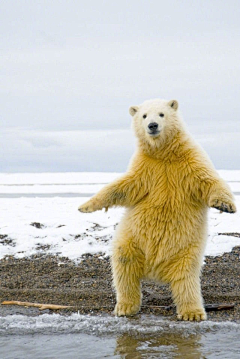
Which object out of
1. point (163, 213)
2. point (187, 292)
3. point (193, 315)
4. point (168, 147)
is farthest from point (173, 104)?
point (193, 315)


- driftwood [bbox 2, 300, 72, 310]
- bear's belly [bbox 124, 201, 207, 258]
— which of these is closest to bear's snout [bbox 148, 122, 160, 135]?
bear's belly [bbox 124, 201, 207, 258]

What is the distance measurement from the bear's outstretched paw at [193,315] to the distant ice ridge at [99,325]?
0.15 meters

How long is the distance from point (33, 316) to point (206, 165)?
2.42 metres

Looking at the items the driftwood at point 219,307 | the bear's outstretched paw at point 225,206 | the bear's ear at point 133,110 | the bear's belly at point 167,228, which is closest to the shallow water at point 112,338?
the driftwood at point 219,307

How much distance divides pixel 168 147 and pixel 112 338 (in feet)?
6.69

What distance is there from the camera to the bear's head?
548cm

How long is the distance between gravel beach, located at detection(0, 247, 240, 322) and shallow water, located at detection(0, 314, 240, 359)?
1.24 ft

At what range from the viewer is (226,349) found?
4434 millimetres

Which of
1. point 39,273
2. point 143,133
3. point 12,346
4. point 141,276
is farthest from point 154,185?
point 39,273

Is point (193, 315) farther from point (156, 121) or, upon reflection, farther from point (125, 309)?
point (156, 121)

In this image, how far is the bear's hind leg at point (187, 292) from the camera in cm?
540

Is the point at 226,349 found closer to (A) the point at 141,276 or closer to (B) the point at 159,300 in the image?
(A) the point at 141,276

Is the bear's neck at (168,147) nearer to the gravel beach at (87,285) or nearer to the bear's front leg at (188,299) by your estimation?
the bear's front leg at (188,299)

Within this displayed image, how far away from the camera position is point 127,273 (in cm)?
557
